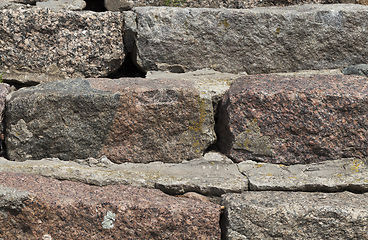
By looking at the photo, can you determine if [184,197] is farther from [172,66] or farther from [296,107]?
[172,66]

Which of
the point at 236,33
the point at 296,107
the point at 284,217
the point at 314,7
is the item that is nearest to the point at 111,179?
the point at 284,217

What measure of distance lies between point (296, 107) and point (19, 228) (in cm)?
144

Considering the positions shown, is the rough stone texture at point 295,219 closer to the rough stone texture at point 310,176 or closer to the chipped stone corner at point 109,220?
→ the rough stone texture at point 310,176

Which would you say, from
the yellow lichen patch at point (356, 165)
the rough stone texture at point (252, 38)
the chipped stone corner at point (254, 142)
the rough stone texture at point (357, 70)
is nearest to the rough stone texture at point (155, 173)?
the chipped stone corner at point (254, 142)

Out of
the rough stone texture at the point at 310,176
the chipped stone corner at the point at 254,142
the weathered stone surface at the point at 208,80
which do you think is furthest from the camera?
the weathered stone surface at the point at 208,80

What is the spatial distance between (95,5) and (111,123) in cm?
109

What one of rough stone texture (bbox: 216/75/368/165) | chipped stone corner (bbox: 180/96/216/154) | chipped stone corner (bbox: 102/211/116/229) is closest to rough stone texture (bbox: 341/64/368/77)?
rough stone texture (bbox: 216/75/368/165)

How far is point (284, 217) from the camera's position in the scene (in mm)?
1516

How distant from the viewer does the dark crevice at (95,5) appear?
2.46 meters

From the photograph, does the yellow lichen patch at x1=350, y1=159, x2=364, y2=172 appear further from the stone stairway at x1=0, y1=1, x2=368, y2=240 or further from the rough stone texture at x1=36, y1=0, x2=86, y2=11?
the rough stone texture at x1=36, y1=0, x2=86, y2=11

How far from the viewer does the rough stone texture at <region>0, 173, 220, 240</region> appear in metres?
1.55

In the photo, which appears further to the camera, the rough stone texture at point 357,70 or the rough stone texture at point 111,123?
the rough stone texture at point 357,70

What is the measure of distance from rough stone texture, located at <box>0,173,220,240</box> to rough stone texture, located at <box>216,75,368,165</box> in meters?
0.43

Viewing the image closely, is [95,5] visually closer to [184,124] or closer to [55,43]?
[55,43]
